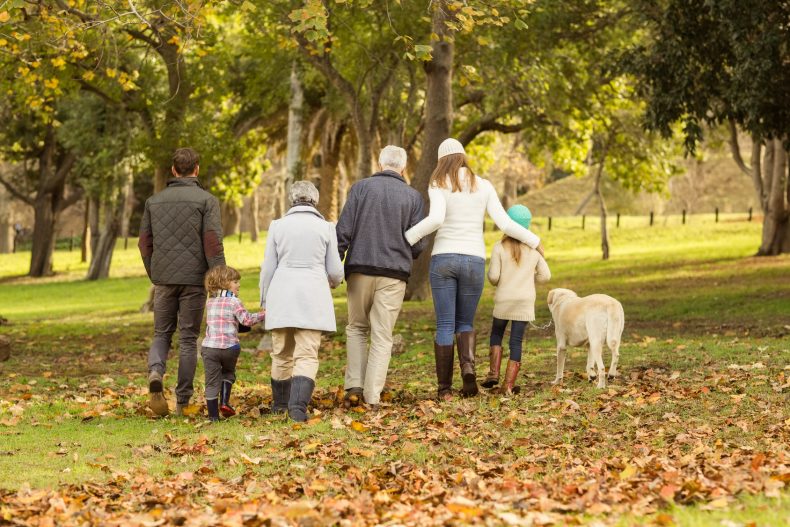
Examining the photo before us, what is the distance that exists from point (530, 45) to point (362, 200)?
1467 cm

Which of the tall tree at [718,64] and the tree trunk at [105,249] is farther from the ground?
the tall tree at [718,64]

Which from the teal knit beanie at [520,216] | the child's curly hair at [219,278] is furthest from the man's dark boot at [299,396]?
the teal knit beanie at [520,216]

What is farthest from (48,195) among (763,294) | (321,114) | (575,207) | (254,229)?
(575,207)

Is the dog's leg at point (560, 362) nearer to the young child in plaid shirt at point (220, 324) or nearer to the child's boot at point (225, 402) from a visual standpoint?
the young child in plaid shirt at point (220, 324)

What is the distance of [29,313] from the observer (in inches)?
1221

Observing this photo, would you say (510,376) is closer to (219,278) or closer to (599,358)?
(599,358)

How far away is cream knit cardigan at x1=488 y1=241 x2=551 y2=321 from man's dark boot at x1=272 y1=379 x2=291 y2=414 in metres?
2.07

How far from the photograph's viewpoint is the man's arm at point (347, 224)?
32.1 feet

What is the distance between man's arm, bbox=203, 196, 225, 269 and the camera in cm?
979

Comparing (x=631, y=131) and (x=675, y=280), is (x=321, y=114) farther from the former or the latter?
(x=675, y=280)

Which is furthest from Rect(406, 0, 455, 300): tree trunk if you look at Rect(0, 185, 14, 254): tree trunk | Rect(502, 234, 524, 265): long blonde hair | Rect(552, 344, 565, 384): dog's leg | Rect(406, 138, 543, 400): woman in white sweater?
Rect(0, 185, 14, 254): tree trunk

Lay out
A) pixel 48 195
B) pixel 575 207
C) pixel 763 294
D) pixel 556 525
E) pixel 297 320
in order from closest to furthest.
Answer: pixel 556 525 < pixel 297 320 < pixel 763 294 < pixel 48 195 < pixel 575 207

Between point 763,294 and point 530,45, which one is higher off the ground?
point 530,45

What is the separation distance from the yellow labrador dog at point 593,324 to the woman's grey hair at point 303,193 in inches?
108
